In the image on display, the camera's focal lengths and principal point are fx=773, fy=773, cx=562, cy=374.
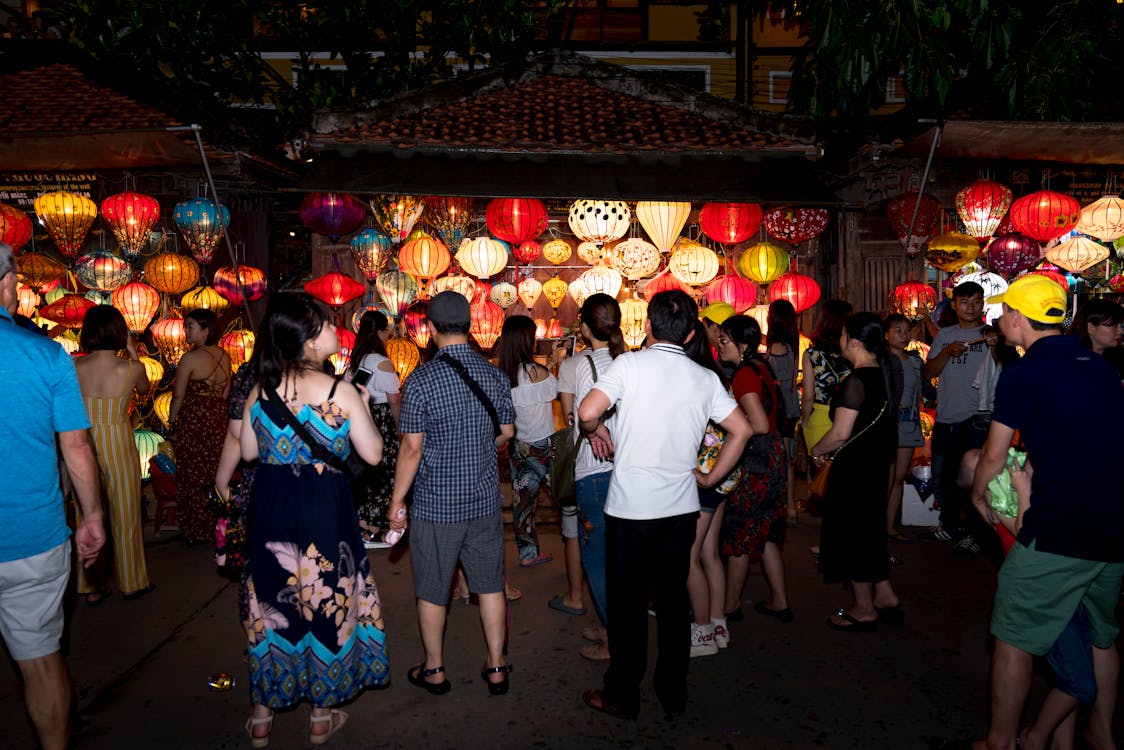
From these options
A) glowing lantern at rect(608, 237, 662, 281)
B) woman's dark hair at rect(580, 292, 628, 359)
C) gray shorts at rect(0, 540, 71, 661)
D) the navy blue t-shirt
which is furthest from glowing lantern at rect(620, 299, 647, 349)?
gray shorts at rect(0, 540, 71, 661)

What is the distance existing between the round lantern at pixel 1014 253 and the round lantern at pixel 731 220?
7.84 ft

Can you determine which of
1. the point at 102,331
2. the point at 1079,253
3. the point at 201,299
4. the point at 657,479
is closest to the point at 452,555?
the point at 657,479

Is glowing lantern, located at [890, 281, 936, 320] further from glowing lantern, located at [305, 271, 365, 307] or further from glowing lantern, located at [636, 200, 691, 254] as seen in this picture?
glowing lantern, located at [305, 271, 365, 307]

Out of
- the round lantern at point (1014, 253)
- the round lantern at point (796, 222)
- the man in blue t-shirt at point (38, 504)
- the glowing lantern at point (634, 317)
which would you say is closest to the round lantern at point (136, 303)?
the glowing lantern at point (634, 317)

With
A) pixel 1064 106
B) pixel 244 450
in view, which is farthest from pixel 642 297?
pixel 244 450

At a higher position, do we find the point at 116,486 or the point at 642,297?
the point at 642,297

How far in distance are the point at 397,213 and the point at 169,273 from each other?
233cm

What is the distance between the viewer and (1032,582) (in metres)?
2.81

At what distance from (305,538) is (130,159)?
5.75 metres

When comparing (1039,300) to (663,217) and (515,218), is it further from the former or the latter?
(515,218)

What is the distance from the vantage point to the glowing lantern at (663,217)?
279 inches

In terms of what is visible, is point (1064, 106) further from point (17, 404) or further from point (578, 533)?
point (17, 404)

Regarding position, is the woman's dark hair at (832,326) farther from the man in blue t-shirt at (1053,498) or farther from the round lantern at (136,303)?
the round lantern at (136,303)

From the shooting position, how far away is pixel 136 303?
7164 millimetres
